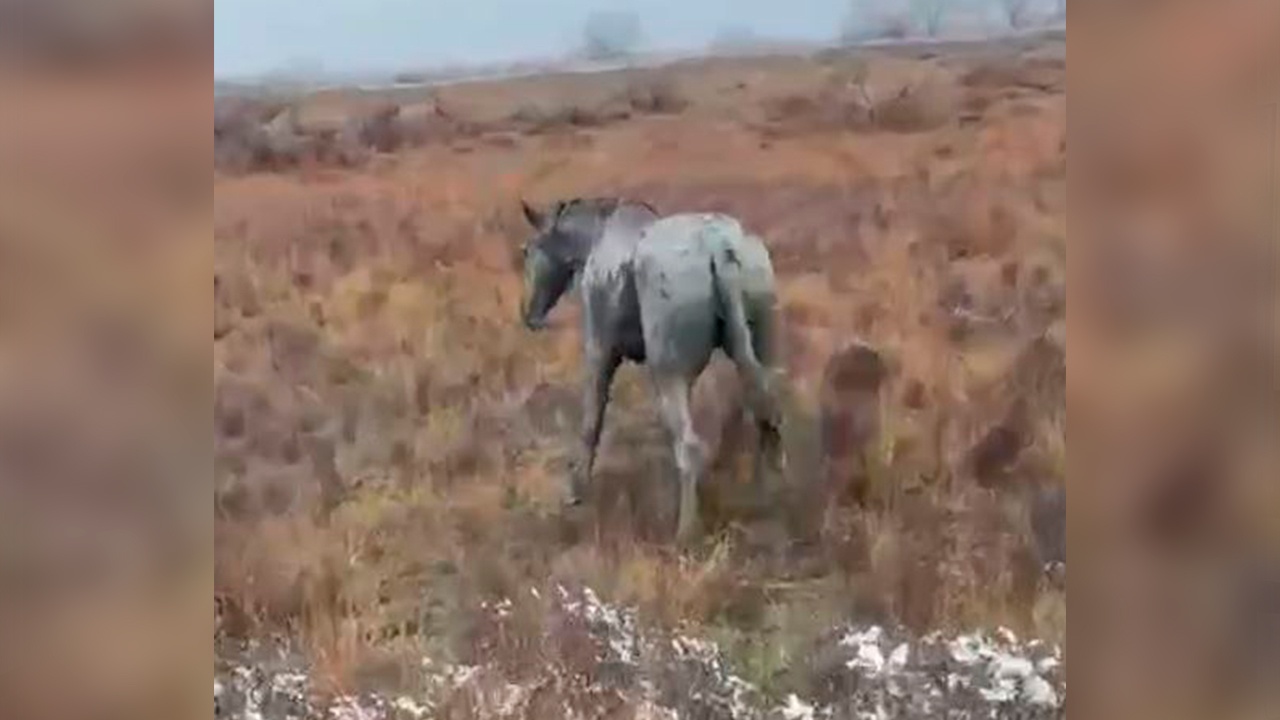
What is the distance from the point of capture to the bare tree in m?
1.80

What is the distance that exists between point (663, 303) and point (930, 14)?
42 cm

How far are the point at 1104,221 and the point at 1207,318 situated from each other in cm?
15

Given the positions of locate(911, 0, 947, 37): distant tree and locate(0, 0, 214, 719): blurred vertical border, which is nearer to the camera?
locate(911, 0, 947, 37): distant tree

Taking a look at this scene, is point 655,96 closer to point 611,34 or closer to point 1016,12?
point 611,34

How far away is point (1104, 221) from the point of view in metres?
1.78

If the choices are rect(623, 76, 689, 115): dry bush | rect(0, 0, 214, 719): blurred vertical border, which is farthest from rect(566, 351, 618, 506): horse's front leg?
rect(0, 0, 214, 719): blurred vertical border

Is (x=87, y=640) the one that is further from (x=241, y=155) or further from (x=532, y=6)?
(x=532, y=6)

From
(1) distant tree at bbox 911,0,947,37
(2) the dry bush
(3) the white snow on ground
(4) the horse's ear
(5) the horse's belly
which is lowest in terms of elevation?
(3) the white snow on ground

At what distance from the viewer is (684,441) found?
6.12 feet

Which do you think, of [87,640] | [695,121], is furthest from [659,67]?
[87,640]

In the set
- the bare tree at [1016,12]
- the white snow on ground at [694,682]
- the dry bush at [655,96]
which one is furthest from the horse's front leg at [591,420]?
the bare tree at [1016,12]

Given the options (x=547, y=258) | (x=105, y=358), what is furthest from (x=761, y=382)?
(x=105, y=358)

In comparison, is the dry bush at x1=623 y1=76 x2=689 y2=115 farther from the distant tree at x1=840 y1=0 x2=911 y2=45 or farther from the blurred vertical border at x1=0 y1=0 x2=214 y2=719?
the blurred vertical border at x1=0 y1=0 x2=214 y2=719

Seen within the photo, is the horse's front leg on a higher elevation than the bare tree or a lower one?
lower
